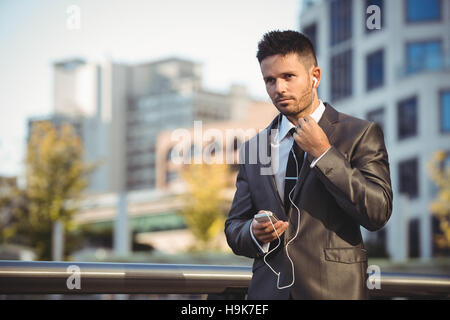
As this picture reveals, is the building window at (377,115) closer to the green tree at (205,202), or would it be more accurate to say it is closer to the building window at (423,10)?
the building window at (423,10)

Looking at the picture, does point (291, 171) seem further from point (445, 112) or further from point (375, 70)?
point (375, 70)

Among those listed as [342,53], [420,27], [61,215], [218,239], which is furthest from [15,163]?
[420,27]

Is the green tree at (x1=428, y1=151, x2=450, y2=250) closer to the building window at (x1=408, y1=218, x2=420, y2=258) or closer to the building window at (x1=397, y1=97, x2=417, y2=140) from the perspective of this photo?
the building window at (x1=408, y1=218, x2=420, y2=258)

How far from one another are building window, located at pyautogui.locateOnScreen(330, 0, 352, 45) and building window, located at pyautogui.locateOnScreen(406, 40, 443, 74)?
4.71m

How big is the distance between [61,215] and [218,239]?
31.8 ft

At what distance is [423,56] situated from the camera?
4166cm

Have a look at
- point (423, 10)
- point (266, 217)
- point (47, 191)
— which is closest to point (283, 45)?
point (266, 217)

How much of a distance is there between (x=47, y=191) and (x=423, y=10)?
23.0 m

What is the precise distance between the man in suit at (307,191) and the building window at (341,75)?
1694 inches

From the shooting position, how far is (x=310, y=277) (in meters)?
2.56

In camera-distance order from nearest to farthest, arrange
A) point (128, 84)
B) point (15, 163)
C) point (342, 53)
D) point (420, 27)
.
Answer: point (15, 163) < point (420, 27) < point (342, 53) < point (128, 84)

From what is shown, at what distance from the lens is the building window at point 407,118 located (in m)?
40.4

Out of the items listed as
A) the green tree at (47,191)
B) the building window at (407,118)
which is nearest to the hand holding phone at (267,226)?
the green tree at (47,191)
